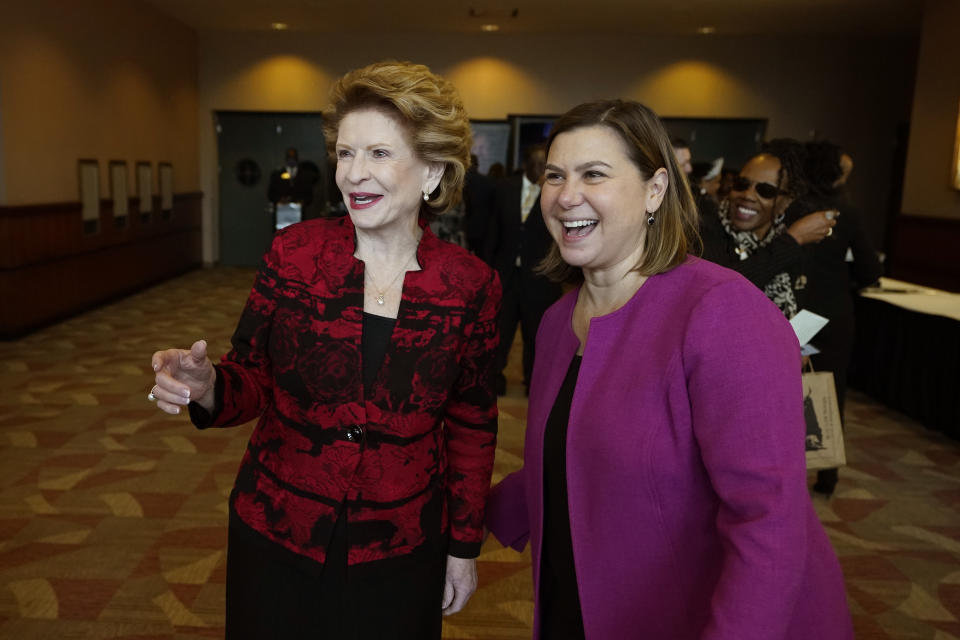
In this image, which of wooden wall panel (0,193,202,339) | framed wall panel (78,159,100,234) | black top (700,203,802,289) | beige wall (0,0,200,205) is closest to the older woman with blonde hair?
black top (700,203,802,289)

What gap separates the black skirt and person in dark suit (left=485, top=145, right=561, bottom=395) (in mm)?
3754

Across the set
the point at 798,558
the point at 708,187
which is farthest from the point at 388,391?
the point at 708,187

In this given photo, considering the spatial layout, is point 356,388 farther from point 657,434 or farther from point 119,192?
point 119,192

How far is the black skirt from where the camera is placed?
1.52 m

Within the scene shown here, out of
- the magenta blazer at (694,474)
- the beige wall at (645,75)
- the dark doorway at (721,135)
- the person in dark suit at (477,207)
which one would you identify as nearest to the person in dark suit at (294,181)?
the beige wall at (645,75)

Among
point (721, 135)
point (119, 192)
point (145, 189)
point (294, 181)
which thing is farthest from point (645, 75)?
point (119, 192)

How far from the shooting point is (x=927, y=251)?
8953 millimetres

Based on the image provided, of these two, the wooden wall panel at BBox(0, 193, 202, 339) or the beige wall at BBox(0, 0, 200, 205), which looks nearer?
the wooden wall panel at BBox(0, 193, 202, 339)

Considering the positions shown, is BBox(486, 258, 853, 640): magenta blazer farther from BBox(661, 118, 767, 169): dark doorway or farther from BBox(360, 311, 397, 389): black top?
BBox(661, 118, 767, 169): dark doorway

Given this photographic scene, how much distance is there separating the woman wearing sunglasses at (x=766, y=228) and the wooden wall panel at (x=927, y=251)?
6964 millimetres

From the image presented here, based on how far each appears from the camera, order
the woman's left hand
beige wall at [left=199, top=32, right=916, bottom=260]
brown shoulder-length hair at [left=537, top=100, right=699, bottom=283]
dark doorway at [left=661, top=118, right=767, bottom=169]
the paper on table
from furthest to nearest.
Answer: dark doorway at [left=661, top=118, right=767, bottom=169], beige wall at [left=199, top=32, right=916, bottom=260], the paper on table, the woman's left hand, brown shoulder-length hair at [left=537, top=100, right=699, bottom=283]

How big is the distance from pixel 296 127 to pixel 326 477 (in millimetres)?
12169

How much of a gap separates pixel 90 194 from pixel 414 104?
851 centimetres

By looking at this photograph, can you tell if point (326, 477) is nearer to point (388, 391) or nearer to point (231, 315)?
point (388, 391)
